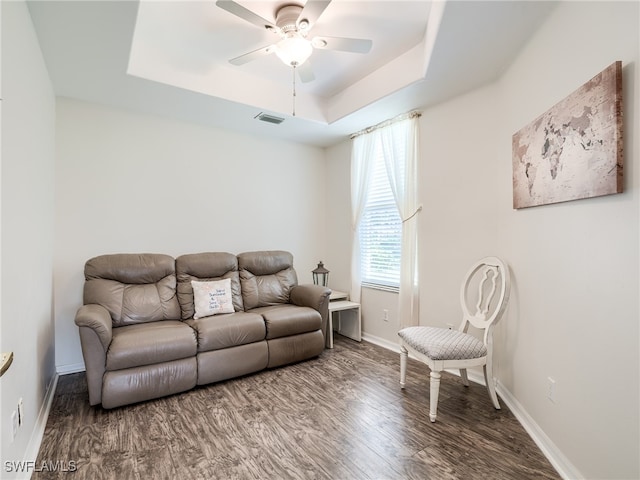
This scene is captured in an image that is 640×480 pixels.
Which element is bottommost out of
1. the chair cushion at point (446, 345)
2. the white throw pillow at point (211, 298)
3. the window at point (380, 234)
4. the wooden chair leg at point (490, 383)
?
the wooden chair leg at point (490, 383)

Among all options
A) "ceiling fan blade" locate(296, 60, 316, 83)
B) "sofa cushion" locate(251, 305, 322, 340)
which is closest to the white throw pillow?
"sofa cushion" locate(251, 305, 322, 340)

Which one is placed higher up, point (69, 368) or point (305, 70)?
point (305, 70)

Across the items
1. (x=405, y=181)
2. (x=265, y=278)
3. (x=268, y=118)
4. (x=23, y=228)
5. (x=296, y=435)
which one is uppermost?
(x=268, y=118)

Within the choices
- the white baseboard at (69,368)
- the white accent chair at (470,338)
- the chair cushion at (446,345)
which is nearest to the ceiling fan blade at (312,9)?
the white accent chair at (470,338)

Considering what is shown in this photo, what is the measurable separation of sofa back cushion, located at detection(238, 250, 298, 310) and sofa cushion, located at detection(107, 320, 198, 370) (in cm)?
89

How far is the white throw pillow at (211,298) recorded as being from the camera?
9.99 feet

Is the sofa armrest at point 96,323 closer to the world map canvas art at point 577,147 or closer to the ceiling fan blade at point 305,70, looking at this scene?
the ceiling fan blade at point 305,70

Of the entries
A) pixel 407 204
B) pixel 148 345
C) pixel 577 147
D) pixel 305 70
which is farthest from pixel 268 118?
pixel 577 147

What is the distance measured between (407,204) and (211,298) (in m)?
2.22

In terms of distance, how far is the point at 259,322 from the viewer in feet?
9.57

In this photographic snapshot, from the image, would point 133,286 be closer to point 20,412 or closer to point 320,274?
point 20,412

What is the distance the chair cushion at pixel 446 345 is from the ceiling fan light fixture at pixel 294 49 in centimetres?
224

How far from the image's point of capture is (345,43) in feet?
7.12

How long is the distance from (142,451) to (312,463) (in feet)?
3.29
